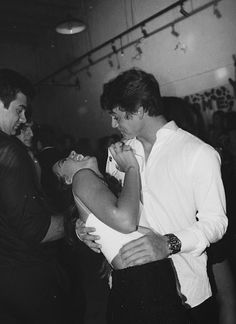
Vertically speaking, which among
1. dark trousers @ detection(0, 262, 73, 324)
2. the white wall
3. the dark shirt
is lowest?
dark trousers @ detection(0, 262, 73, 324)

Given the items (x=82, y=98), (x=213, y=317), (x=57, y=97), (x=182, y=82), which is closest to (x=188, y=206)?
(x=213, y=317)

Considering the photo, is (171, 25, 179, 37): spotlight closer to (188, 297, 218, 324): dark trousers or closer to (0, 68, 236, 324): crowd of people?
(0, 68, 236, 324): crowd of people

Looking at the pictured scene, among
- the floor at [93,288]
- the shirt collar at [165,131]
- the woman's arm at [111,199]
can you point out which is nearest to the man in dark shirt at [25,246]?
the woman's arm at [111,199]

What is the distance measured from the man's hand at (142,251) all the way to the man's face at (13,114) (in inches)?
44.3

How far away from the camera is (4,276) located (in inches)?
73.5

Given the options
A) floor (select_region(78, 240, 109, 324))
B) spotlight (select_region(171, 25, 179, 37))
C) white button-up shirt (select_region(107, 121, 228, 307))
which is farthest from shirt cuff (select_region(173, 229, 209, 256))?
spotlight (select_region(171, 25, 179, 37))

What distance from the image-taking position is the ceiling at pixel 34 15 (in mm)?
8250

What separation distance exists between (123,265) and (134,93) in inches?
43.5

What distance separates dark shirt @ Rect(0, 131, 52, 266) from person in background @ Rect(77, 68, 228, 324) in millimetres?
266

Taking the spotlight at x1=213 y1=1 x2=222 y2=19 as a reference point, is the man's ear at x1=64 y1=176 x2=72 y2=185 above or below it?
below

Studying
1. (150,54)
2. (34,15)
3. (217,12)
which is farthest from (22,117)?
(34,15)

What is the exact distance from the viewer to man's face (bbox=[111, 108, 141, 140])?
214 cm

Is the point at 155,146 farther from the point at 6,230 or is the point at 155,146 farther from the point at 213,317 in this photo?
the point at 213,317

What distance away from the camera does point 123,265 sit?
1597mm
